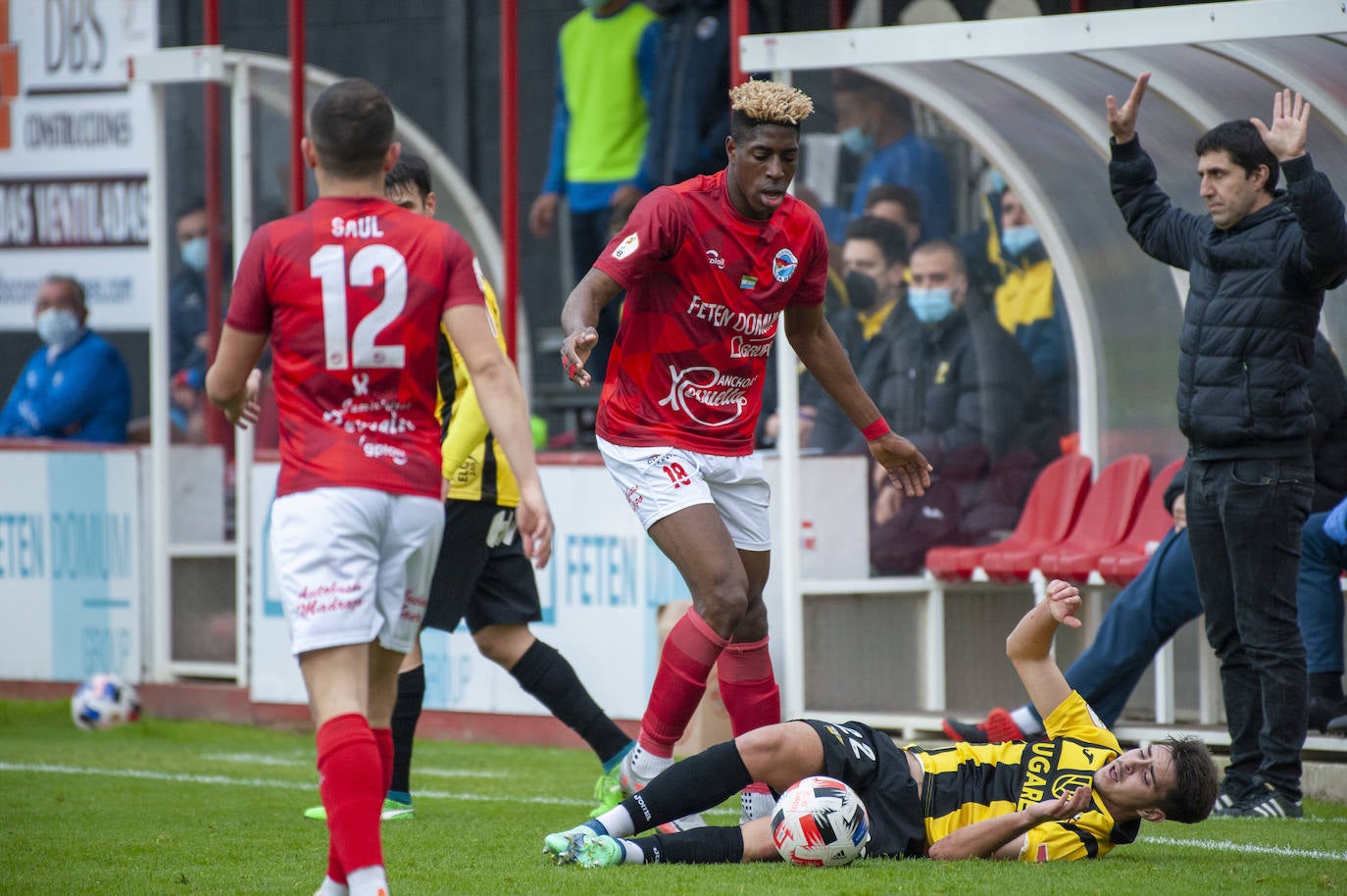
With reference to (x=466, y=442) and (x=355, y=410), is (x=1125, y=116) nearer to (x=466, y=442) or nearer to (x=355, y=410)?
(x=466, y=442)

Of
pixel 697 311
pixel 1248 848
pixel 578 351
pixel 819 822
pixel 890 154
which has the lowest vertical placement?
pixel 1248 848

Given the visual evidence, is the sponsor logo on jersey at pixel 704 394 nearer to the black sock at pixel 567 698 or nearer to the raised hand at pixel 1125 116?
the black sock at pixel 567 698

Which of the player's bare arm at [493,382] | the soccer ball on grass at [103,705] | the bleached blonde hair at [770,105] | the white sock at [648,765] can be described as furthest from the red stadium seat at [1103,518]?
the soccer ball on grass at [103,705]

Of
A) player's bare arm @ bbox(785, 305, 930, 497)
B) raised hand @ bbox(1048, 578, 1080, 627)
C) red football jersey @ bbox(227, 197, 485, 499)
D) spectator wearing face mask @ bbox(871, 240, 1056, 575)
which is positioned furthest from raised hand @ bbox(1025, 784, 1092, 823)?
spectator wearing face mask @ bbox(871, 240, 1056, 575)

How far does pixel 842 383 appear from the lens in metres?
5.96

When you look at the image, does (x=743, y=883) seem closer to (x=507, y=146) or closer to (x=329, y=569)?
(x=329, y=569)

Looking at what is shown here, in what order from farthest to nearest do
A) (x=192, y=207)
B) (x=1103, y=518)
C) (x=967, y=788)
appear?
(x=192, y=207), (x=1103, y=518), (x=967, y=788)

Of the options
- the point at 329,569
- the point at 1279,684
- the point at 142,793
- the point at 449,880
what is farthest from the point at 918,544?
the point at 329,569

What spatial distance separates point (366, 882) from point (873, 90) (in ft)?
17.7

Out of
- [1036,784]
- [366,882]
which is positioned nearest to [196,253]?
[1036,784]

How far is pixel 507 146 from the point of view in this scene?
9547mm

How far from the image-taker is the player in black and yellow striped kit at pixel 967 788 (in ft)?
16.4

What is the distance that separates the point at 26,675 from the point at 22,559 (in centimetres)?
65

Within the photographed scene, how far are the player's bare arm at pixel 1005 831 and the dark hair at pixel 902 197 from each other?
4068 millimetres
